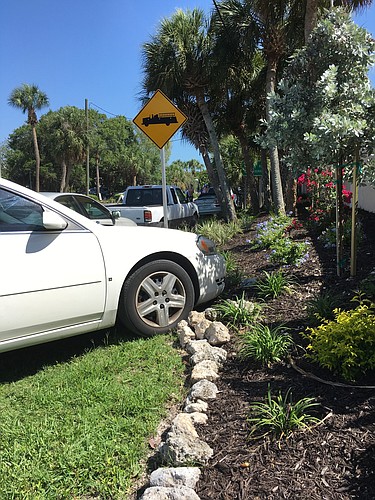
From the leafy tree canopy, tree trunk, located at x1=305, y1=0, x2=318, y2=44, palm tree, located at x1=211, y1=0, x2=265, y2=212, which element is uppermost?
palm tree, located at x1=211, y1=0, x2=265, y2=212

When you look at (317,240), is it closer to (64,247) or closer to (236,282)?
(236,282)

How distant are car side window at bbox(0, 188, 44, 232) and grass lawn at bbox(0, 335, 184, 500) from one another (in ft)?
4.14

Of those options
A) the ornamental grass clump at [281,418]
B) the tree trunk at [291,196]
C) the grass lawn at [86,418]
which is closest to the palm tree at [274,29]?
the tree trunk at [291,196]

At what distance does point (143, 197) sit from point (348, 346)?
32.6 feet

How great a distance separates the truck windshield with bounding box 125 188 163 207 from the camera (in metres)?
12.1

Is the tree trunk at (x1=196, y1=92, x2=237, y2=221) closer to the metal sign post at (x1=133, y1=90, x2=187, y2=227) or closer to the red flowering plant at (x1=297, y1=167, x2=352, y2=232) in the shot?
the red flowering plant at (x1=297, y1=167, x2=352, y2=232)

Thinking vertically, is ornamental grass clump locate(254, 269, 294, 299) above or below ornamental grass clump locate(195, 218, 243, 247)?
below

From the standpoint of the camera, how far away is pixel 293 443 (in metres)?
2.28

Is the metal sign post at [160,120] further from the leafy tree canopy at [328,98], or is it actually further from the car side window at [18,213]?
the car side window at [18,213]

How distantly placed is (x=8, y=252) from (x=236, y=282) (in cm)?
305

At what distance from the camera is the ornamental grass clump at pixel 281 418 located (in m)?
2.36

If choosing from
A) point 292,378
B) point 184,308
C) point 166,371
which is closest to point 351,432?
point 292,378

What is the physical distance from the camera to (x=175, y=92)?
1617cm

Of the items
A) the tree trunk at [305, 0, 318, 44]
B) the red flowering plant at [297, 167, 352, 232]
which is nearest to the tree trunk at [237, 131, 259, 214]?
the red flowering plant at [297, 167, 352, 232]
